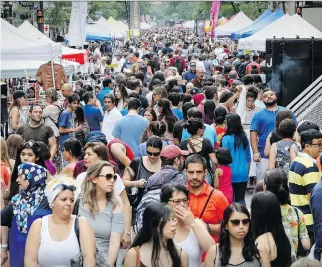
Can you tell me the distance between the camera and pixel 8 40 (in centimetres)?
Result: 1611

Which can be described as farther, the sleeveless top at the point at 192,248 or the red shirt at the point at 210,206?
the red shirt at the point at 210,206

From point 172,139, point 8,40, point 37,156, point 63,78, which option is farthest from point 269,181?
point 63,78

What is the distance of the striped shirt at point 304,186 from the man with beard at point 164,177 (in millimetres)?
1026

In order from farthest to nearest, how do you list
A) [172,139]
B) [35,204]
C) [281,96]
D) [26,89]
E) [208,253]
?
1. [26,89]
2. [281,96]
3. [172,139]
4. [35,204]
5. [208,253]

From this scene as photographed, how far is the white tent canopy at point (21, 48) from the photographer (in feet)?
51.8

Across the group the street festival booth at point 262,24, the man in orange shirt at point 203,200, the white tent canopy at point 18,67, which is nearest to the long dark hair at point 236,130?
the man in orange shirt at point 203,200

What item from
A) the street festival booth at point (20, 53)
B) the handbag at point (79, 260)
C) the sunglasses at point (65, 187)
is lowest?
the handbag at point (79, 260)

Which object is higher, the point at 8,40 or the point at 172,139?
the point at 8,40

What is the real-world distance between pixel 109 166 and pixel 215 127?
15.4 ft

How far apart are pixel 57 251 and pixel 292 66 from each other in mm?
11675

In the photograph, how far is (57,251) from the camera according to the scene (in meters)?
6.04

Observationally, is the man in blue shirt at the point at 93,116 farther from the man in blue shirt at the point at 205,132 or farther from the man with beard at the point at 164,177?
the man with beard at the point at 164,177

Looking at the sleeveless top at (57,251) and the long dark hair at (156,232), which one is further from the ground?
the long dark hair at (156,232)

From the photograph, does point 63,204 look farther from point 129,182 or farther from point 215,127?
point 215,127
